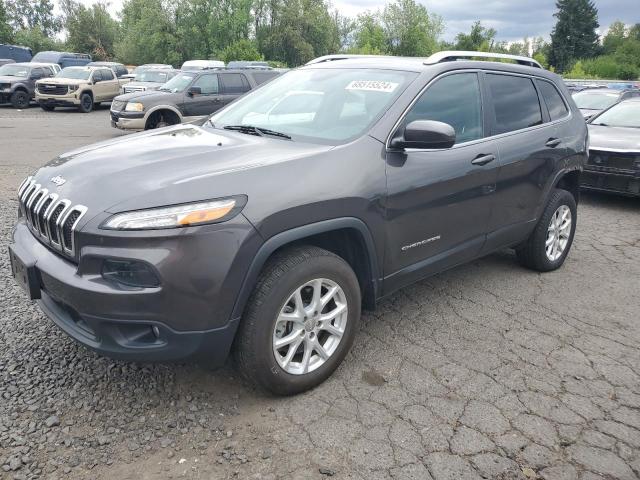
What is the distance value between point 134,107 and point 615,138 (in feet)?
32.9

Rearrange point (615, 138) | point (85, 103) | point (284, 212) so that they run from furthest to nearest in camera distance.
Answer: point (85, 103) → point (615, 138) → point (284, 212)

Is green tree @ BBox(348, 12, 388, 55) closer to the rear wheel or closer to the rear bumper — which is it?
the rear wheel

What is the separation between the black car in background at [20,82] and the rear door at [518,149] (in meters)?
21.1

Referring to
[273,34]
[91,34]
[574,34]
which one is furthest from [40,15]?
[574,34]

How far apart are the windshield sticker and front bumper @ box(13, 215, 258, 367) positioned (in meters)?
1.50

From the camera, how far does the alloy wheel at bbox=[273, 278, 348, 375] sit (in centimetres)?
279

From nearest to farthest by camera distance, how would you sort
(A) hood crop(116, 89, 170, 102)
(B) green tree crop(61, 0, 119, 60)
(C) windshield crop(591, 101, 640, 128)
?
(C) windshield crop(591, 101, 640, 128)
(A) hood crop(116, 89, 170, 102)
(B) green tree crop(61, 0, 119, 60)

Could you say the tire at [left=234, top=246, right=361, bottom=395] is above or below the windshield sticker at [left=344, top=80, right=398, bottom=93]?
below

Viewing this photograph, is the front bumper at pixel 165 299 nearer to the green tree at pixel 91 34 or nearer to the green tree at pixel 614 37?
the green tree at pixel 91 34

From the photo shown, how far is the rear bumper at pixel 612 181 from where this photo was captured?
718 centimetres

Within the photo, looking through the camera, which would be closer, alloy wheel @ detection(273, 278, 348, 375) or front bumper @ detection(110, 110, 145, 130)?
alloy wheel @ detection(273, 278, 348, 375)

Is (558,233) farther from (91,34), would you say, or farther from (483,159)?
(91,34)

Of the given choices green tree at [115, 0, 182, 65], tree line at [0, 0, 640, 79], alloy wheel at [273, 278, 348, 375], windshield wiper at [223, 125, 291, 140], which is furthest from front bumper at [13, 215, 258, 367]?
green tree at [115, 0, 182, 65]

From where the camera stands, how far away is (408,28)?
6769 centimetres
